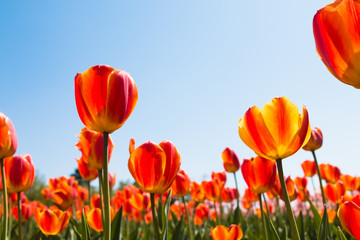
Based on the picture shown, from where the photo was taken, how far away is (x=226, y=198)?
4.93 metres

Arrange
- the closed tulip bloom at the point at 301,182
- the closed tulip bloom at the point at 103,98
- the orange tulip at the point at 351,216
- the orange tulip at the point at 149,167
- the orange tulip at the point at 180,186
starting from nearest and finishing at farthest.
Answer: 1. the orange tulip at the point at 351,216
2. the closed tulip bloom at the point at 103,98
3. the orange tulip at the point at 149,167
4. the orange tulip at the point at 180,186
5. the closed tulip bloom at the point at 301,182

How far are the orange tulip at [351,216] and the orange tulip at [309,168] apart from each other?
11.1ft

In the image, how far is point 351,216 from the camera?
3.91 feet

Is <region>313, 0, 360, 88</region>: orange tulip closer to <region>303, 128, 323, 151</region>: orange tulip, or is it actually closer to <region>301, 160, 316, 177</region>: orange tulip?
<region>303, 128, 323, 151</region>: orange tulip

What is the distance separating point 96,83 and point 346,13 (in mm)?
966

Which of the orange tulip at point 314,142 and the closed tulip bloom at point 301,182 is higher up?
the orange tulip at point 314,142

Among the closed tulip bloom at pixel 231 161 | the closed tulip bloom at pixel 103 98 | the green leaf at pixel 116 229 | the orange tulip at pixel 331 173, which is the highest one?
the closed tulip bloom at pixel 103 98

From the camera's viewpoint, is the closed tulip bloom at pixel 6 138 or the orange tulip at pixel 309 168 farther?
the orange tulip at pixel 309 168

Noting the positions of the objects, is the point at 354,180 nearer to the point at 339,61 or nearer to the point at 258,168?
the point at 258,168

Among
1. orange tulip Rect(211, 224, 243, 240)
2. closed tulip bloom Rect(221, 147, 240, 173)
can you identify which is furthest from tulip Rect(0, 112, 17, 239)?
closed tulip bloom Rect(221, 147, 240, 173)

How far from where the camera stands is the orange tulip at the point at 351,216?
1173 millimetres

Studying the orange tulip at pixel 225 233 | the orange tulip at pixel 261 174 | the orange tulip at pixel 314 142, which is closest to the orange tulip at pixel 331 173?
the orange tulip at pixel 314 142

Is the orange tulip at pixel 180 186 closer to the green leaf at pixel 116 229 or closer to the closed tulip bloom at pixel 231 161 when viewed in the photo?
the closed tulip bloom at pixel 231 161

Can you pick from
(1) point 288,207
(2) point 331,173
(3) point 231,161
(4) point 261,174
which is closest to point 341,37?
(1) point 288,207
